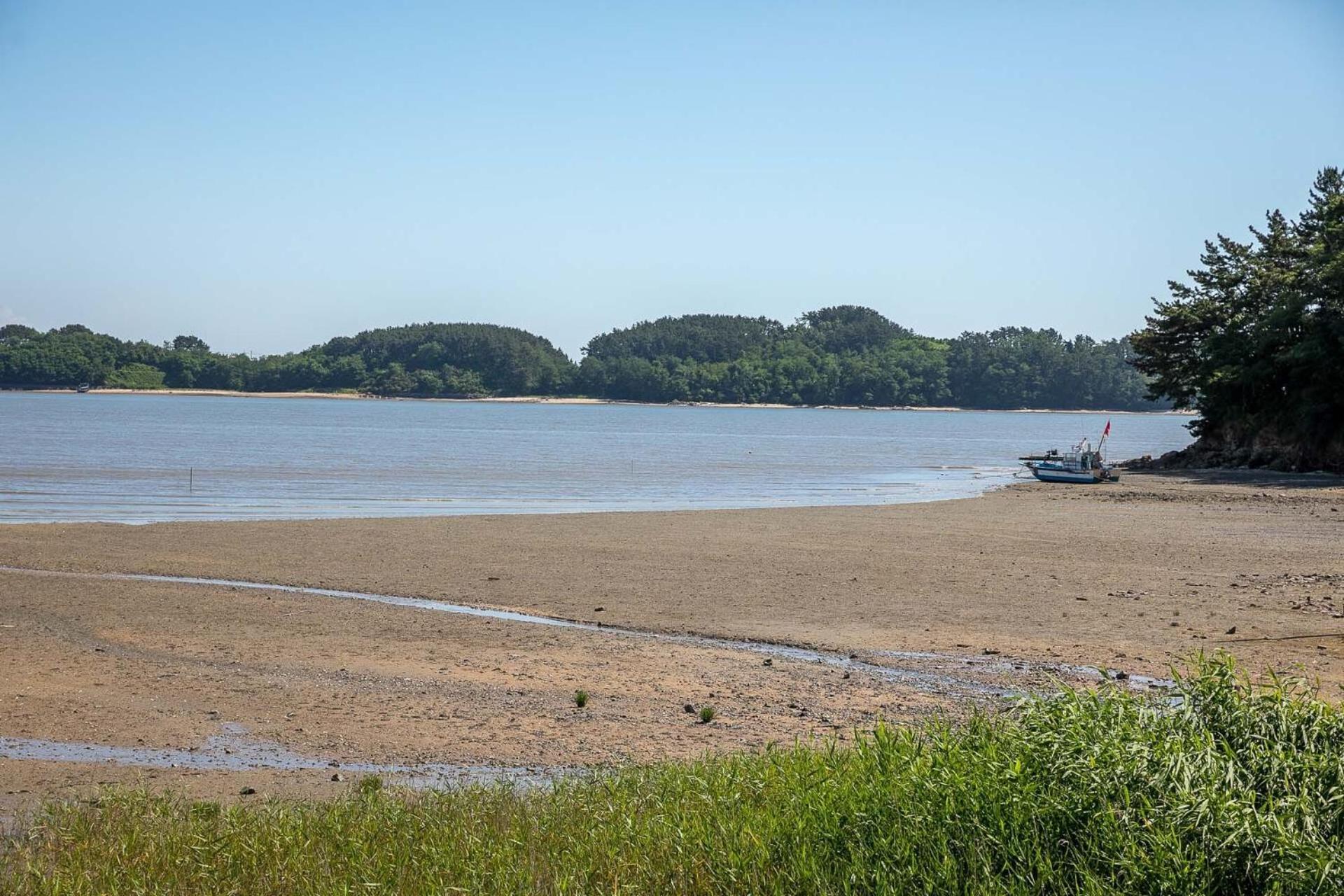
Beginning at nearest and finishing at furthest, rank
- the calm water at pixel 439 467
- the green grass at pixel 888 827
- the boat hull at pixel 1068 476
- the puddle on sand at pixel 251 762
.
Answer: the green grass at pixel 888 827 < the puddle on sand at pixel 251 762 < the calm water at pixel 439 467 < the boat hull at pixel 1068 476

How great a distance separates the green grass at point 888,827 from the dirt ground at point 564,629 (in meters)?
2.16

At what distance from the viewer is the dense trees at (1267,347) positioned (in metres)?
51.4

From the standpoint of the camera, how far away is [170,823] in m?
7.47

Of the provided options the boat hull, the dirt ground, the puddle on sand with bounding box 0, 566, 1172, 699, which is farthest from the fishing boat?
the puddle on sand with bounding box 0, 566, 1172, 699

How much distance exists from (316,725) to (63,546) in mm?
14989

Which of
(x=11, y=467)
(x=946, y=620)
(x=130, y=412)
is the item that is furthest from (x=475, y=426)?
(x=946, y=620)

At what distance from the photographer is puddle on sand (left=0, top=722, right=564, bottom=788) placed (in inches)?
369

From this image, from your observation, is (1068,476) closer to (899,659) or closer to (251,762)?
(899,659)

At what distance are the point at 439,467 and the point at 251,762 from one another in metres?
47.7

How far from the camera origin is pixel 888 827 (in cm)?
607

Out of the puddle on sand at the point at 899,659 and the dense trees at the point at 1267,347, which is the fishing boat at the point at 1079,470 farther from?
the puddle on sand at the point at 899,659

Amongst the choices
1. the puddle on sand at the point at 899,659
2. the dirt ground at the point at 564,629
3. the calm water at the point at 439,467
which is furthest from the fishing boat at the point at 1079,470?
the puddle on sand at the point at 899,659

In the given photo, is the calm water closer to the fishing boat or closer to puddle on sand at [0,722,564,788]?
the fishing boat

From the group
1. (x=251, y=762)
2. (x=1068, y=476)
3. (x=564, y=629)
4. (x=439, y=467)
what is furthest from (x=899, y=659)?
(x=439, y=467)
